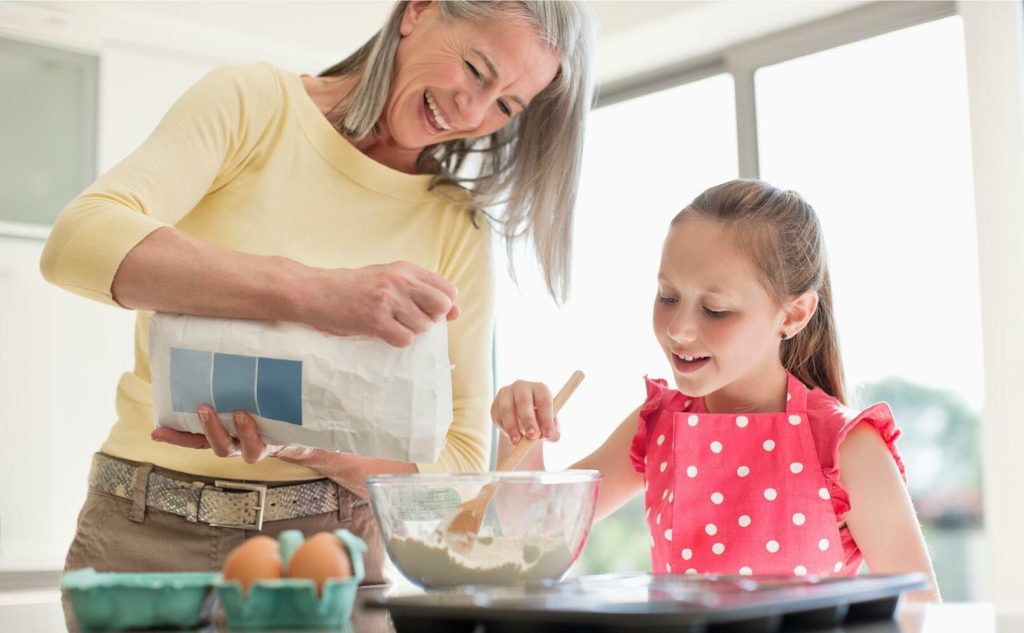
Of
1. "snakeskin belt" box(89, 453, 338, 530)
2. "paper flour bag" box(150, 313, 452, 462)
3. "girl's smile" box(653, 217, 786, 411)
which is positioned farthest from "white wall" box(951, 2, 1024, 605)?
"paper flour bag" box(150, 313, 452, 462)

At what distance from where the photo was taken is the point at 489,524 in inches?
34.9

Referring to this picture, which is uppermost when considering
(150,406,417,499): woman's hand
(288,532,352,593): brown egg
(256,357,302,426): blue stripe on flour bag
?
(256,357,302,426): blue stripe on flour bag

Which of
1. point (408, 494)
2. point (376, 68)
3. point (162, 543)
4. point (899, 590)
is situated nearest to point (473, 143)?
point (376, 68)

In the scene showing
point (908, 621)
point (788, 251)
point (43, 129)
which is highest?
point (43, 129)

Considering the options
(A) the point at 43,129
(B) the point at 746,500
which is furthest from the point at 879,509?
(A) the point at 43,129

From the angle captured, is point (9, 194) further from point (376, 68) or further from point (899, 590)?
point (899, 590)

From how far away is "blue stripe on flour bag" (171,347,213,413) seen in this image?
983 millimetres

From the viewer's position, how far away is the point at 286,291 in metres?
0.98

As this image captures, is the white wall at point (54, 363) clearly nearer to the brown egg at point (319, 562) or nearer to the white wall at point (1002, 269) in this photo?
the white wall at point (1002, 269)

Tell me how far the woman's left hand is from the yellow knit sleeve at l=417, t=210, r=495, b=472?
1.19 feet

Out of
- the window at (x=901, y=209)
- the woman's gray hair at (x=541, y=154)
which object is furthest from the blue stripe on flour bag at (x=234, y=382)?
the window at (x=901, y=209)

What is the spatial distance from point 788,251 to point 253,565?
938mm

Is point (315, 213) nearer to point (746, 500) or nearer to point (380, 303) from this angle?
point (380, 303)

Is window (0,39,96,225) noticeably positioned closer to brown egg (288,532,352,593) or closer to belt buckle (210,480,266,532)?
belt buckle (210,480,266,532)
